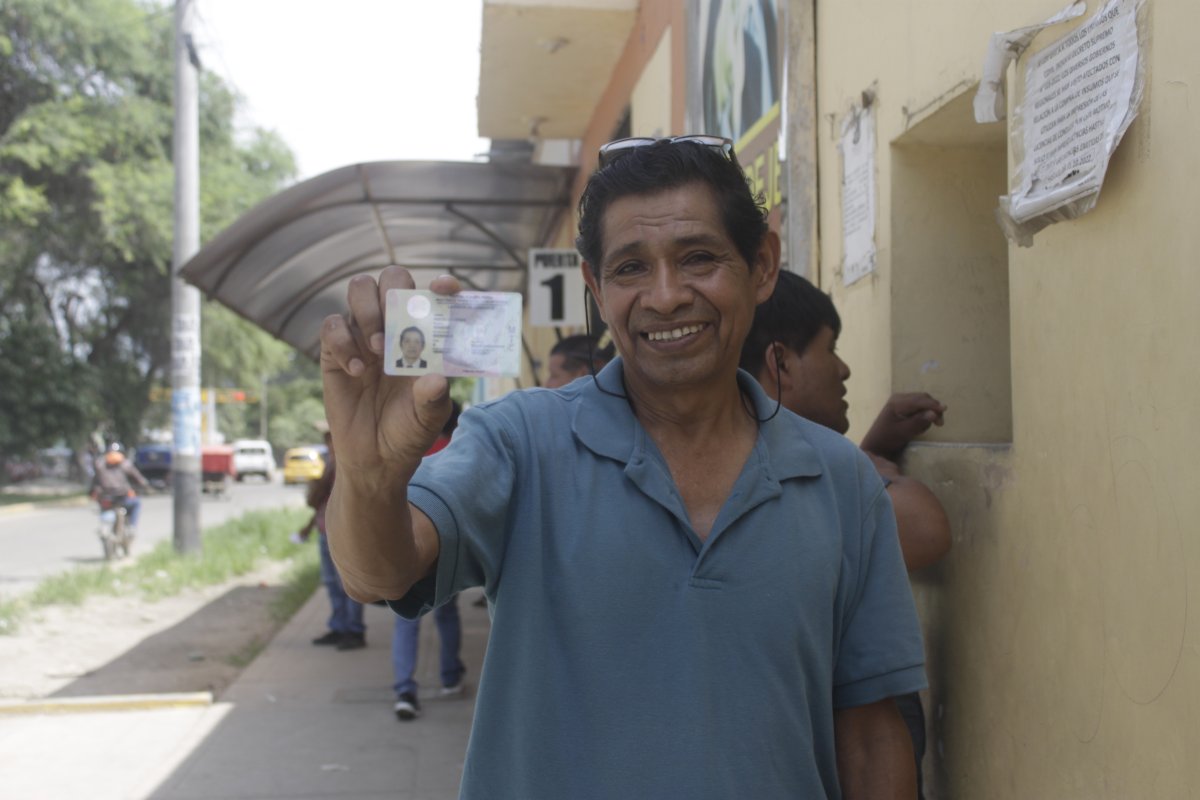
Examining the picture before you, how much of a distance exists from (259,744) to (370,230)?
536 centimetres

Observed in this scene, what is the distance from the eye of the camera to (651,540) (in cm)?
170

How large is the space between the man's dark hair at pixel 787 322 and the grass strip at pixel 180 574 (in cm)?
907

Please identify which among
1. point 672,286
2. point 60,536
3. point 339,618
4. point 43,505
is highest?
point 672,286

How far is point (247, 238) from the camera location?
30.0 ft

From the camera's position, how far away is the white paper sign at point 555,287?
25.8 ft

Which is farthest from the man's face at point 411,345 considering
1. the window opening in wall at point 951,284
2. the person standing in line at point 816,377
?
the window opening in wall at point 951,284

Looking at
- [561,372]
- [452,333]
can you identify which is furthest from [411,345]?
[561,372]

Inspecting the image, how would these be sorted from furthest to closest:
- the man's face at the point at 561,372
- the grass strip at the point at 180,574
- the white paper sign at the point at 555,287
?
the grass strip at the point at 180,574 < the white paper sign at the point at 555,287 < the man's face at the point at 561,372

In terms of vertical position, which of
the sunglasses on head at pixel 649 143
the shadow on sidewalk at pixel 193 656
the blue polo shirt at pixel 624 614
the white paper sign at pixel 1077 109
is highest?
the white paper sign at pixel 1077 109

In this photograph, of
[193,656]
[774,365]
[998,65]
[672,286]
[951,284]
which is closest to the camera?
[672,286]

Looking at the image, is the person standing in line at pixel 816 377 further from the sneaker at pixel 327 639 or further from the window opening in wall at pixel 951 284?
the sneaker at pixel 327 639

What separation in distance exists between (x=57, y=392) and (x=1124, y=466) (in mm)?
32336

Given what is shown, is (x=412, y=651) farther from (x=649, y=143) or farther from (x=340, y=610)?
(x=649, y=143)

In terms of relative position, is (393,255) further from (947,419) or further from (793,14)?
(947,419)
